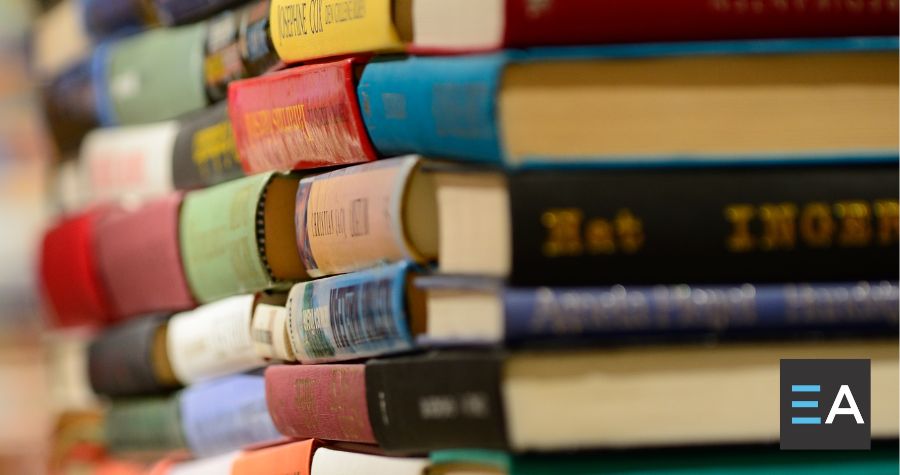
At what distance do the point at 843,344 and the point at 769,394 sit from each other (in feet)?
0.13

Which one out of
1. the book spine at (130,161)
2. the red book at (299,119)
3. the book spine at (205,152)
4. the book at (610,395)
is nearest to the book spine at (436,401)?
the book at (610,395)

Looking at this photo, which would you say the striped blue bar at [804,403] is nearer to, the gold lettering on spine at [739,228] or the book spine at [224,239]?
the gold lettering on spine at [739,228]

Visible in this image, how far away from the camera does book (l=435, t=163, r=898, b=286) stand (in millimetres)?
557

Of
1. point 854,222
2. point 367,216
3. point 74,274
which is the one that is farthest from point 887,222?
point 74,274

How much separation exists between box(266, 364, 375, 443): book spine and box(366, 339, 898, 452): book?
1.9 inches

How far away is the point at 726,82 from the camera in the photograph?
0.58 meters

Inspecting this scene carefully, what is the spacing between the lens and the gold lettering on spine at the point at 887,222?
0.59 meters

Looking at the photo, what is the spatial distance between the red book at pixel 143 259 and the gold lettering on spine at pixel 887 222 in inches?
16.6

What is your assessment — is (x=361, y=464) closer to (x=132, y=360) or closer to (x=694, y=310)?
(x=694, y=310)

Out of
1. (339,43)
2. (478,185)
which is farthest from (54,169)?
(478,185)

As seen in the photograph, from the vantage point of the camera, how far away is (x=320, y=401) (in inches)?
26.8

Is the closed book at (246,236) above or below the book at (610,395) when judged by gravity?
above

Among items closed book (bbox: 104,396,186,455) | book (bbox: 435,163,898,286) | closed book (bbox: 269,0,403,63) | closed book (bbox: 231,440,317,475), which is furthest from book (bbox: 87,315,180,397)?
book (bbox: 435,163,898,286)

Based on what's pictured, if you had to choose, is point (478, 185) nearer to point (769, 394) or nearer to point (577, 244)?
point (577, 244)
